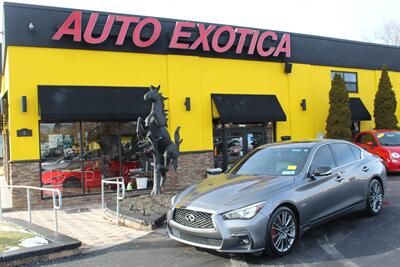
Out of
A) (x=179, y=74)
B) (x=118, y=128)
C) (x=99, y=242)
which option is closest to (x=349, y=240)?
(x=99, y=242)

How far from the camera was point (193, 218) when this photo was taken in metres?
5.41

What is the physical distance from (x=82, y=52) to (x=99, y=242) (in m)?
7.64

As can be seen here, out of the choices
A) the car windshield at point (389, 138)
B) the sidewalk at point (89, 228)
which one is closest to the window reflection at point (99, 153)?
the sidewalk at point (89, 228)

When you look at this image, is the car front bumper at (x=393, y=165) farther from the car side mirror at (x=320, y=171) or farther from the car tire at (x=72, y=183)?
the car tire at (x=72, y=183)

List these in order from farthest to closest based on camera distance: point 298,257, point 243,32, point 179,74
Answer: point 243,32 → point 179,74 → point 298,257

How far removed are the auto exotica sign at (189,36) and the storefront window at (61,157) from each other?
2819 mm

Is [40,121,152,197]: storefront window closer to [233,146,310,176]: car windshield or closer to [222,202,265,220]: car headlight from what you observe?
[233,146,310,176]: car windshield

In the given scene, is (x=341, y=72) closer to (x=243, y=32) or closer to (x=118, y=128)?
(x=243, y=32)

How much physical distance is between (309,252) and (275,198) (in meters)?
0.96

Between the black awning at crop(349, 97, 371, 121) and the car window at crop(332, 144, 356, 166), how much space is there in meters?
11.9

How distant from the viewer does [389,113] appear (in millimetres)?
18922

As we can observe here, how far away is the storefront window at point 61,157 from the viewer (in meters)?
12.0

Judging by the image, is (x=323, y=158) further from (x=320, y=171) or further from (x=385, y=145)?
(x=385, y=145)

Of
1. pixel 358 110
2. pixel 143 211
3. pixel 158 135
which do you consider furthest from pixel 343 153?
pixel 358 110
